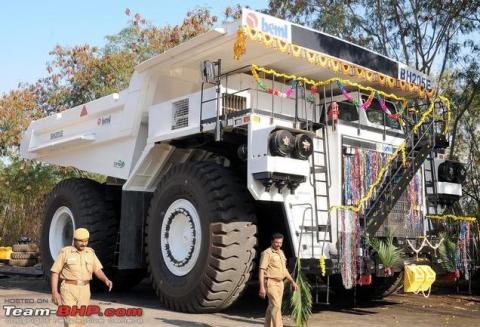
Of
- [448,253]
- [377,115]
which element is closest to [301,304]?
[448,253]

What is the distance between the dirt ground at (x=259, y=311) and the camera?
7.40 meters

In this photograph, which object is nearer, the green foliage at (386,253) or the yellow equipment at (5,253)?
the green foliage at (386,253)

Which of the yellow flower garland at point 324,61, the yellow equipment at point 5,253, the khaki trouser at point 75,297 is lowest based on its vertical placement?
the khaki trouser at point 75,297

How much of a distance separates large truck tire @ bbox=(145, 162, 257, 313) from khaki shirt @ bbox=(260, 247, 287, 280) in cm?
111

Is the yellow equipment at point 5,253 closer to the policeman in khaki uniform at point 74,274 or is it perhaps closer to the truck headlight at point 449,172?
the truck headlight at point 449,172

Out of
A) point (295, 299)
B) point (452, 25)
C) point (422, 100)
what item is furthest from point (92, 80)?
point (295, 299)

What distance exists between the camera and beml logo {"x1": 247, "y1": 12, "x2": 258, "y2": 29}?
304 inches

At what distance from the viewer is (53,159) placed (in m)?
12.5

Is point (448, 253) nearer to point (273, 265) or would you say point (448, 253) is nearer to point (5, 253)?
point (273, 265)

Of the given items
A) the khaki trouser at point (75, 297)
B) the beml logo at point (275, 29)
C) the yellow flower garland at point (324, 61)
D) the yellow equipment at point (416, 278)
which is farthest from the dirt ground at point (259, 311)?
the beml logo at point (275, 29)

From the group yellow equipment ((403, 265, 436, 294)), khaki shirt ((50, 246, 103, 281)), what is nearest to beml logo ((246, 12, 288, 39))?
yellow equipment ((403, 265, 436, 294))

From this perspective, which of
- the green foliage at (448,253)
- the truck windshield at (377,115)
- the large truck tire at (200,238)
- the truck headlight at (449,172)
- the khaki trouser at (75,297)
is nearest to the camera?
the khaki trouser at (75,297)

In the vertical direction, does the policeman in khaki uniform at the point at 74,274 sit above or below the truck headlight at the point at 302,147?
below

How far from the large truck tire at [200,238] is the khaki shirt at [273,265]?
111 cm
